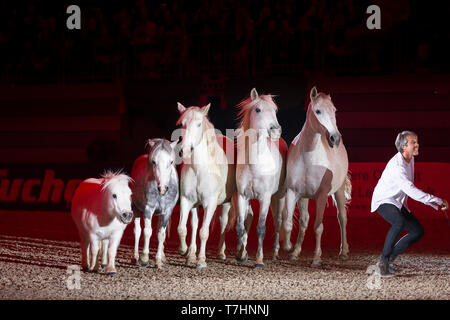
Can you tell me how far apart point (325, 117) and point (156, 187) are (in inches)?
93.9

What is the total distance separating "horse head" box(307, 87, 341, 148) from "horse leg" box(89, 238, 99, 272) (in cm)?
321

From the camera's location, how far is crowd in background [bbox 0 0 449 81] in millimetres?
15328

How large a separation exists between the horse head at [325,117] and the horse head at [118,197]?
8.76 feet

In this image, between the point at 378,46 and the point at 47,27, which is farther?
the point at 47,27

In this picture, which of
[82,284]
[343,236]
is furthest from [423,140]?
[82,284]

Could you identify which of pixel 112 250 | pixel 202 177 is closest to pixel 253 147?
pixel 202 177

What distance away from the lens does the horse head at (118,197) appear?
22.3ft

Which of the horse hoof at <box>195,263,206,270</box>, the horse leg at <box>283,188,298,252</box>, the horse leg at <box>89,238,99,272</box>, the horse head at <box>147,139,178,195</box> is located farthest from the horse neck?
the horse leg at <box>89,238,99,272</box>

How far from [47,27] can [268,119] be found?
477 inches

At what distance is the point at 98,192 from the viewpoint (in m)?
7.19

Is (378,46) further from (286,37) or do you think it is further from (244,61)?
(244,61)

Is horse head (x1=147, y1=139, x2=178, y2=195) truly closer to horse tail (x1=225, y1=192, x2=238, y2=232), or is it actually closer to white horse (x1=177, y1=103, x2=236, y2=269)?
white horse (x1=177, y1=103, x2=236, y2=269)

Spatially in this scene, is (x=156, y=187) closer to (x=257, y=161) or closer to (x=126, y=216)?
(x=126, y=216)

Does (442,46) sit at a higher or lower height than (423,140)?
higher
